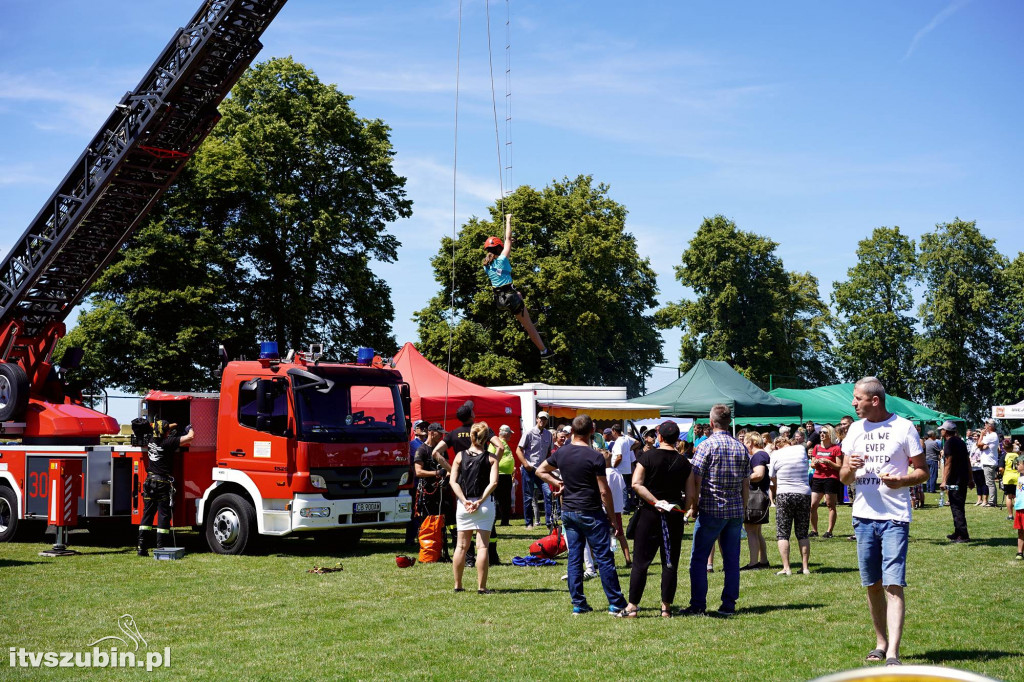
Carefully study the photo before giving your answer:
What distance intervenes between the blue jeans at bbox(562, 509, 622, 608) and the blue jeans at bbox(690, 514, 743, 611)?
14 centimetres

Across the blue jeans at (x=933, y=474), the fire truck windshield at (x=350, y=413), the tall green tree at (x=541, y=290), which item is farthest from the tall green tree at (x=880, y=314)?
the fire truck windshield at (x=350, y=413)

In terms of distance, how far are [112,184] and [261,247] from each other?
1729 cm

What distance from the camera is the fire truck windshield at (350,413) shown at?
45.2 ft

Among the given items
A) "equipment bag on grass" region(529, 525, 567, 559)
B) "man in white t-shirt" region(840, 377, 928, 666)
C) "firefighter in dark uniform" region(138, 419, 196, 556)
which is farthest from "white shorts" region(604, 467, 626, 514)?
"firefighter in dark uniform" region(138, 419, 196, 556)

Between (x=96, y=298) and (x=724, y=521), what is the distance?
26.7 metres

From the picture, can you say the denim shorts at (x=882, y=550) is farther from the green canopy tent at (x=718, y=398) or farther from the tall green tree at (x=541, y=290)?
the tall green tree at (x=541, y=290)

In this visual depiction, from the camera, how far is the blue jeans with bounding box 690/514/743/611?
8.91 meters

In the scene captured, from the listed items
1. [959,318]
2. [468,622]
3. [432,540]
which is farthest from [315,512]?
[959,318]

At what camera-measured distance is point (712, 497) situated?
8.91 meters

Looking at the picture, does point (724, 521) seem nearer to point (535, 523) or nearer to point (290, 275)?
point (535, 523)

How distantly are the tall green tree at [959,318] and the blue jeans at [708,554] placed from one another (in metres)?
51.8

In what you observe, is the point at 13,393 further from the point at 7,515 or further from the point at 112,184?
the point at 112,184

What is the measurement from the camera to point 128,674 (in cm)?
684

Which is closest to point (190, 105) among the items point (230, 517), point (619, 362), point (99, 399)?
point (99, 399)
